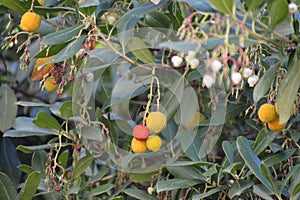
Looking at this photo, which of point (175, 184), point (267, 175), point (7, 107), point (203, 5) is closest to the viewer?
point (203, 5)

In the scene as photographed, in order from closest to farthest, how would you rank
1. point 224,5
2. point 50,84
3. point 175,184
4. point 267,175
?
point 224,5, point 267,175, point 175,184, point 50,84

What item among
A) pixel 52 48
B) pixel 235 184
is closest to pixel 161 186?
pixel 235 184

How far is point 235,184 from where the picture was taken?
3.95ft

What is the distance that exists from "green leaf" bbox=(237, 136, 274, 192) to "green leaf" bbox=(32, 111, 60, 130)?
1.49ft

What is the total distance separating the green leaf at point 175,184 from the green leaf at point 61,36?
0.36 meters

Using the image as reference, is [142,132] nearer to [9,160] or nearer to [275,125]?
[275,125]

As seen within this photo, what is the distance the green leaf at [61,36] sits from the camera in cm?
122

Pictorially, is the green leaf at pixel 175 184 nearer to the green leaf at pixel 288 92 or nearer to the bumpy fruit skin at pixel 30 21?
the green leaf at pixel 288 92

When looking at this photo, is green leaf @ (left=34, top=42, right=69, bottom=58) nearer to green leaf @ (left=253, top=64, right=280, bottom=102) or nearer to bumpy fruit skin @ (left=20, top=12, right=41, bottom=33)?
bumpy fruit skin @ (left=20, top=12, right=41, bottom=33)

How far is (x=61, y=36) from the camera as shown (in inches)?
48.8

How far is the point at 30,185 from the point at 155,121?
1.23ft

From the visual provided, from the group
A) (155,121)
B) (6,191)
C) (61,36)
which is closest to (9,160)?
(6,191)

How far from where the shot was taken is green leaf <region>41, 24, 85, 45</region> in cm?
122

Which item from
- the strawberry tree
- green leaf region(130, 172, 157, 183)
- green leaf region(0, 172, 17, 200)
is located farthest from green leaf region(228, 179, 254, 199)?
green leaf region(0, 172, 17, 200)
